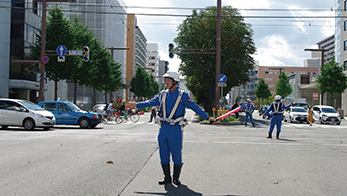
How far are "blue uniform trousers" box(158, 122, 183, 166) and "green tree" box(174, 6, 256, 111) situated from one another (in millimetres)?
28208

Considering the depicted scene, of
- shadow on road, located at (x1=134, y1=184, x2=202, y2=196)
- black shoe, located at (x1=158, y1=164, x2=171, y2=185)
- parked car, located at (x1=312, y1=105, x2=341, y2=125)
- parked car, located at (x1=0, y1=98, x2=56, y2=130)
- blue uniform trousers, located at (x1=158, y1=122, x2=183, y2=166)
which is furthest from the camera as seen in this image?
parked car, located at (x1=312, y1=105, x2=341, y2=125)

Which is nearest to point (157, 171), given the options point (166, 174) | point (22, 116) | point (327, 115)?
point (166, 174)

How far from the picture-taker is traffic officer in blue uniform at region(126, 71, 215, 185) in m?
5.48

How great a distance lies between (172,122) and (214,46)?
95.5ft

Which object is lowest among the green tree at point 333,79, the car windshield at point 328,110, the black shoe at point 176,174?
the black shoe at point 176,174

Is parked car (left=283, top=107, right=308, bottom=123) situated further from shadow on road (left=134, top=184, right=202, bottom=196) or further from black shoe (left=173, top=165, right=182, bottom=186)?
shadow on road (left=134, top=184, right=202, bottom=196)

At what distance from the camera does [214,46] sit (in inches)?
1331

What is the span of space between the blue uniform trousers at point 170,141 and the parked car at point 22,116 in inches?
507

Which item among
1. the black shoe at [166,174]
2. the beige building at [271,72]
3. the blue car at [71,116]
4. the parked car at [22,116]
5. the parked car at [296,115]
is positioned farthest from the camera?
the beige building at [271,72]

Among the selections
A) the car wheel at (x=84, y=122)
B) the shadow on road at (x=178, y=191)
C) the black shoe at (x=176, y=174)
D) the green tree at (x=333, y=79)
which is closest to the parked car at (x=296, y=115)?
the green tree at (x=333, y=79)

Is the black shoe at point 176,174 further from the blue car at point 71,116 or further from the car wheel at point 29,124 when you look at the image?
the blue car at point 71,116

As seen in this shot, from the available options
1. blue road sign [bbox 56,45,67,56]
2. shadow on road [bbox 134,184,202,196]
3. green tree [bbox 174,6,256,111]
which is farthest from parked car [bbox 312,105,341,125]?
shadow on road [bbox 134,184,202,196]

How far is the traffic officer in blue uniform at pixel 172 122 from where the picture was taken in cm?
548

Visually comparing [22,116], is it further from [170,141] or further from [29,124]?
[170,141]
